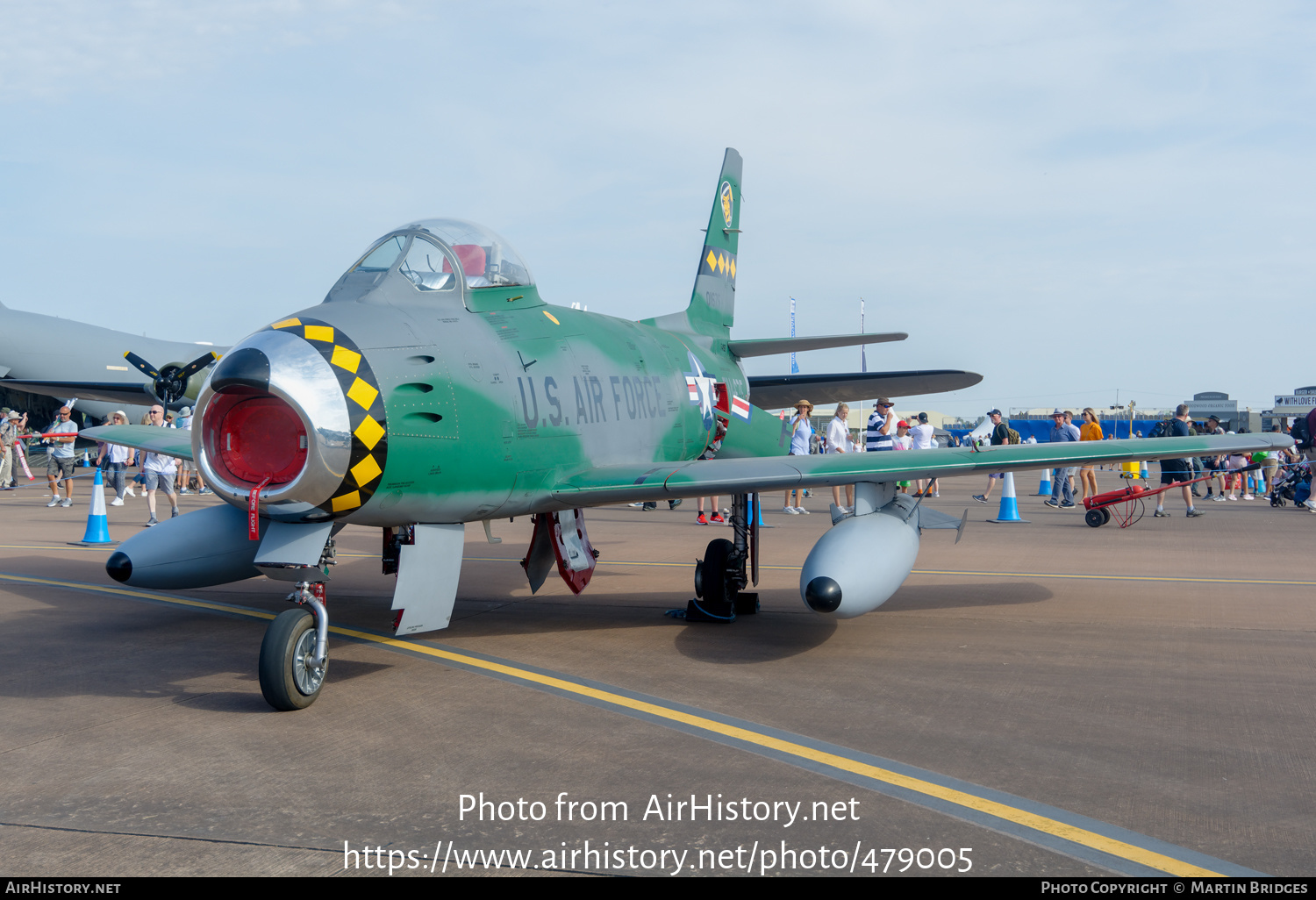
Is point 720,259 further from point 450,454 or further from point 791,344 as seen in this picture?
point 450,454

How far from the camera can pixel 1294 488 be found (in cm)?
1973

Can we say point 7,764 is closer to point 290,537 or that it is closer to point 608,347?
point 290,537

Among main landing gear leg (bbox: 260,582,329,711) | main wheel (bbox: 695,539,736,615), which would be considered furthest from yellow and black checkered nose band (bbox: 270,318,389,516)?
main wheel (bbox: 695,539,736,615)

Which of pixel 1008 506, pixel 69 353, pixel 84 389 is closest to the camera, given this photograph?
pixel 84 389

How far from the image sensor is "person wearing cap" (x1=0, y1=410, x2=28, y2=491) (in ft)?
76.2

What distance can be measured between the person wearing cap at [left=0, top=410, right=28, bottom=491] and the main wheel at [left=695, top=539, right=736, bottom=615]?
2186 centimetres

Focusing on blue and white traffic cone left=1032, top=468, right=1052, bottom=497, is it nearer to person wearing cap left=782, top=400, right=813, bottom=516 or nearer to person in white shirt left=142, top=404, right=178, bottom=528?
person wearing cap left=782, top=400, right=813, bottom=516

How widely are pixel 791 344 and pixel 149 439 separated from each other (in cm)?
689

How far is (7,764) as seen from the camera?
14.5ft

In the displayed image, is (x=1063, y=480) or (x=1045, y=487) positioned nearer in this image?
(x=1063, y=480)

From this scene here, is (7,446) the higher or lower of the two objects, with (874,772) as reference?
higher

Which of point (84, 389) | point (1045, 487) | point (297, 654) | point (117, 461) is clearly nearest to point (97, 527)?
point (84, 389)

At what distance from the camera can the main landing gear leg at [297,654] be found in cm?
518
